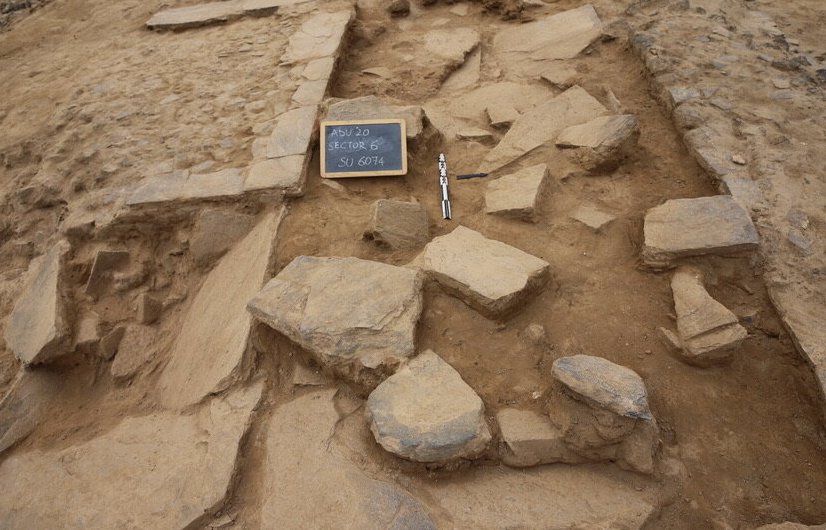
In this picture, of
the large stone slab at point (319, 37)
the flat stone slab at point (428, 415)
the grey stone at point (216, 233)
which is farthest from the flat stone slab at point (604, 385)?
the large stone slab at point (319, 37)

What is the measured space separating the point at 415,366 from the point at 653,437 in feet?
2.83

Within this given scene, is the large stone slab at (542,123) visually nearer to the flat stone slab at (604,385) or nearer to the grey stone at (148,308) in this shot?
the flat stone slab at (604,385)

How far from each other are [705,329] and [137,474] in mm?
2269

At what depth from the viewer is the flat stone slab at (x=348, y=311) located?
77.9 inches

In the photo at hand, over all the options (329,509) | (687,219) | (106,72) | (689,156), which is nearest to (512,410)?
(329,509)

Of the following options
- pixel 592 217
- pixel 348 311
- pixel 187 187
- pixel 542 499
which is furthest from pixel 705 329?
pixel 187 187

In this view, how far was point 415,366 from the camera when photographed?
1.93 metres

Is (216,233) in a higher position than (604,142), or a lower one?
lower

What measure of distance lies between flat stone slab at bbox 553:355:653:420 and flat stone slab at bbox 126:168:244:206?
202cm

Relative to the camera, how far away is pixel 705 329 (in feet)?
6.45

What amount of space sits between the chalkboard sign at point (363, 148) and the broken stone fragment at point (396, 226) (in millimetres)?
393

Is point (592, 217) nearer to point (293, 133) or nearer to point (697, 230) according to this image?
point (697, 230)

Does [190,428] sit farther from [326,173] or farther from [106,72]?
[106,72]

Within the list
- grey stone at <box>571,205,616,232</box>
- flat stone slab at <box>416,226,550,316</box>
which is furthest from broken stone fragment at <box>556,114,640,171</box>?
flat stone slab at <box>416,226,550,316</box>
